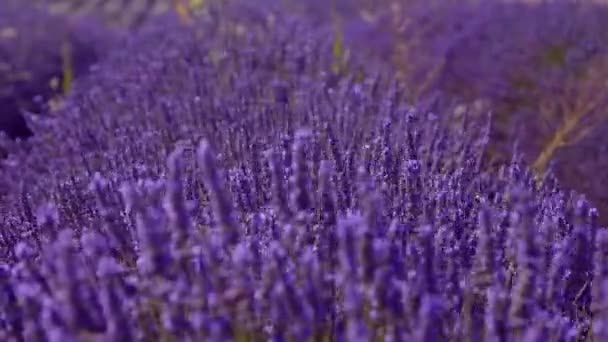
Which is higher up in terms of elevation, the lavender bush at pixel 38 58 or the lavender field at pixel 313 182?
the lavender bush at pixel 38 58

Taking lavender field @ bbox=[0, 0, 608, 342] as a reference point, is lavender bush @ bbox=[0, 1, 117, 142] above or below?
above

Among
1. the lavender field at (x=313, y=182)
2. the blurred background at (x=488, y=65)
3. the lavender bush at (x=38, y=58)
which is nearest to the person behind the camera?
the lavender field at (x=313, y=182)

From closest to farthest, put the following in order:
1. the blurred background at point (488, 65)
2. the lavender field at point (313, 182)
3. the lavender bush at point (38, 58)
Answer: the lavender field at point (313, 182)
the blurred background at point (488, 65)
the lavender bush at point (38, 58)

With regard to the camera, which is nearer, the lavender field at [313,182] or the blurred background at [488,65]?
the lavender field at [313,182]

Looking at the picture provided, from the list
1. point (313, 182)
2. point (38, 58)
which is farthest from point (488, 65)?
point (38, 58)

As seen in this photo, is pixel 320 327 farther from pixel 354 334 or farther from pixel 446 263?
pixel 446 263

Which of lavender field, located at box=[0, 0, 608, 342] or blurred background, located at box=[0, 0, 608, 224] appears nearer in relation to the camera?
lavender field, located at box=[0, 0, 608, 342]

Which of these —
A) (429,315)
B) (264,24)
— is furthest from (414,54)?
(429,315)

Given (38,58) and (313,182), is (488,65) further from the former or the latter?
(38,58)
